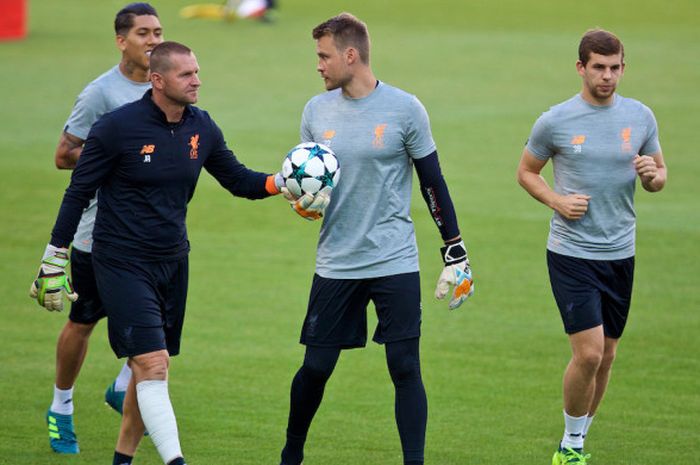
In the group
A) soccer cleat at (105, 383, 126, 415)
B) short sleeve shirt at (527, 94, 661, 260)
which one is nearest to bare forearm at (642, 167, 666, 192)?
short sleeve shirt at (527, 94, 661, 260)

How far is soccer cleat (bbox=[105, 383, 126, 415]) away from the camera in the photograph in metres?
9.33

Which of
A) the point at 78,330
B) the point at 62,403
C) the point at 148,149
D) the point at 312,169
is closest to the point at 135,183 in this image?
the point at 148,149

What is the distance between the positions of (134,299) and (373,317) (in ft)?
17.2

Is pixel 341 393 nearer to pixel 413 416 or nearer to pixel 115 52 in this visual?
pixel 413 416

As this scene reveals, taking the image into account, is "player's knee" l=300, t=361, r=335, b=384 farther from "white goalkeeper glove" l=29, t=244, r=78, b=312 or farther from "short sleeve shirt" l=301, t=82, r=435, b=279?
"white goalkeeper glove" l=29, t=244, r=78, b=312

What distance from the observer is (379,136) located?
24.9 ft

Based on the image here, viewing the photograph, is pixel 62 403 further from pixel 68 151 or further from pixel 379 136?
pixel 379 136

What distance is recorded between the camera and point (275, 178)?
26.3 ft

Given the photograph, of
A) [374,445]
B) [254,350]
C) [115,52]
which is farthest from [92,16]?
[374,445]

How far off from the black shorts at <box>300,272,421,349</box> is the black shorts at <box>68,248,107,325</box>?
1.65 metres

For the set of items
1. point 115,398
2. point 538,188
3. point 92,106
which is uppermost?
point 92,106

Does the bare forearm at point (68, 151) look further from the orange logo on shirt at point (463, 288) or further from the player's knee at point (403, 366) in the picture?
the orange logo on shirt at point (463, 288)

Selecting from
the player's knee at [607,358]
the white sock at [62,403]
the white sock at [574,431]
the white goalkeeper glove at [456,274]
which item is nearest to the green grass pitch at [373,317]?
the white sock at [62,403]

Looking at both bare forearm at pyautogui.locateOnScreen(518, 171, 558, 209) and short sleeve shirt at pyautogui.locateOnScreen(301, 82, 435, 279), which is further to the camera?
bare forearm at pyautogui.locateOnScreen(518, 171, 558, 209)
